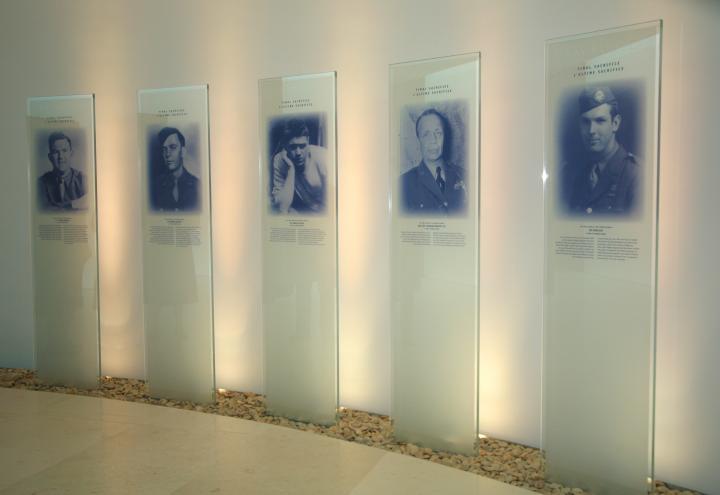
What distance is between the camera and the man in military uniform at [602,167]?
320cm

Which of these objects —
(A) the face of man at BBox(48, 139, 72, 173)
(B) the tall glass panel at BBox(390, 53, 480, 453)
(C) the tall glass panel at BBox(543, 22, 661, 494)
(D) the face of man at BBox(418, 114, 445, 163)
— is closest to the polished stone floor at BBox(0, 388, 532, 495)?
(B) the tall glass panel at BBox(390, 53, 480, 453)

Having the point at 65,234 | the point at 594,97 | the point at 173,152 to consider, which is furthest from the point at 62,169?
the point at 594,97

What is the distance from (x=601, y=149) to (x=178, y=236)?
322 centimetres

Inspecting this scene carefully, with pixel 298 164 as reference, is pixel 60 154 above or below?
above

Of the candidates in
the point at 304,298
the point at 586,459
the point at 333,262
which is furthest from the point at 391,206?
the point at 586,459

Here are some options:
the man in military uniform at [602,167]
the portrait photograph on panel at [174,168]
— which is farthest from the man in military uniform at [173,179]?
the man in military uniform at [602,167]

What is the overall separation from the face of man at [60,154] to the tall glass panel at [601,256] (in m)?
4.03

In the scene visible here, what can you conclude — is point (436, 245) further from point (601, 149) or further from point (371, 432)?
point (371, 432)

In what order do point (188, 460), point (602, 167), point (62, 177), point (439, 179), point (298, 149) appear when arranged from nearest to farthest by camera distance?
point (602, 167) → point (188, 460) → point (439, 179) → point (298, 149) → point (62, 177)

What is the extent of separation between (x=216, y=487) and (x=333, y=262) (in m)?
1.69

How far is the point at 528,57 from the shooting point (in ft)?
13.4

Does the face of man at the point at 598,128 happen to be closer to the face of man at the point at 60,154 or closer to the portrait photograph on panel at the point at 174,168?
the portrait photograph on panel at the point at 174,168

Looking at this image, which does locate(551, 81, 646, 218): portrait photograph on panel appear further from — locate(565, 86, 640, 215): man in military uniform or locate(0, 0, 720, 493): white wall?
locate(0, 0, 720, 493): white wall

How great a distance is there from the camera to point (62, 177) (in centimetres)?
525
